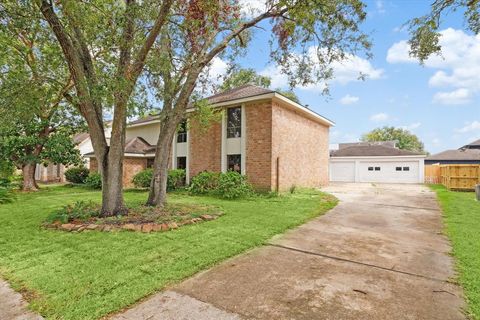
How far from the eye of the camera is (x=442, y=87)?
12.9m

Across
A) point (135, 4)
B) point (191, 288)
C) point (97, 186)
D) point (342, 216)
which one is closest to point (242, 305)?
point (191, 288)

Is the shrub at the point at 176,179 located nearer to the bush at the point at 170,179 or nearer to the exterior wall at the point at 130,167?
the bush at the point at 170,179

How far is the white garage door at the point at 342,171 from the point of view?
88.1 ft

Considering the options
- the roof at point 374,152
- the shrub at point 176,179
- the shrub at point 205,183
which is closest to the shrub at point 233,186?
the shrub at point 205,183

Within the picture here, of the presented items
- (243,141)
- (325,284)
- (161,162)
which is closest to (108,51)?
(161,162)

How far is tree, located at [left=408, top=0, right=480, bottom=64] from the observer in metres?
6.38

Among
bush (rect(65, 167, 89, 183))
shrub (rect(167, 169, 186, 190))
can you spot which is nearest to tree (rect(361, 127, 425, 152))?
shrub (rect(167, 169, 186, 190))

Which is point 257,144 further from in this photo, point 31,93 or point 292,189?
point 31,93

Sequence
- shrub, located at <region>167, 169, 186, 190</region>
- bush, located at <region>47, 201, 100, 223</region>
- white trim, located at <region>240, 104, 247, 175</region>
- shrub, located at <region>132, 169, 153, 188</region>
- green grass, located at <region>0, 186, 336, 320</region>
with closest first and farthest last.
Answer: green grass, located at <region>0, 186, 336, 320</region> → bush, located at <region>47, 201, 100, 223</region> → white trim, located at <region>240, 104, 247, 175</region> → shrub, located at <region>167, 169, 186, 190</region> → shrub, located at <region>132, 169, 153, 188</region>

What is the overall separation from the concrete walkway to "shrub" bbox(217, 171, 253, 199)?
9.03m

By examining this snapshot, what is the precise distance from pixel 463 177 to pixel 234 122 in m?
14.9

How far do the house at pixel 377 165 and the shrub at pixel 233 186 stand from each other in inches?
691

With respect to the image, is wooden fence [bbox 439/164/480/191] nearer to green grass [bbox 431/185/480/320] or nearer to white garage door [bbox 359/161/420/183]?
white garage door [bbox 359/161/420/183]

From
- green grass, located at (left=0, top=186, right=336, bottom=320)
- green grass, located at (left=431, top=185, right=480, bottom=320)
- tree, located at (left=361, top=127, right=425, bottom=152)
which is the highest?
tree, located at (left=361, top=127, right=425, bottom=152)
